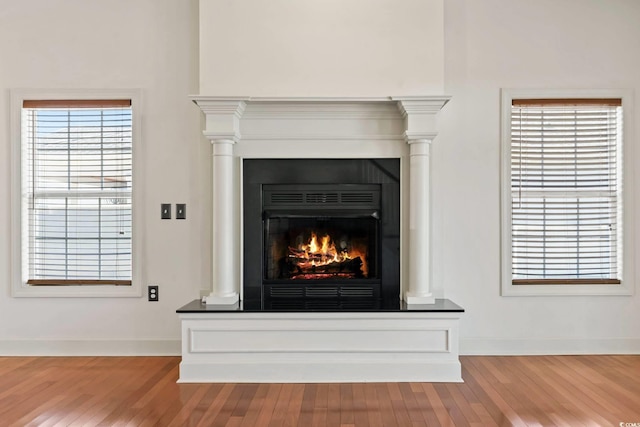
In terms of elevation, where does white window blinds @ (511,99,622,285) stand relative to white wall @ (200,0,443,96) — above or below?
below

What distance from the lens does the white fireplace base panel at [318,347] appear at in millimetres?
3039

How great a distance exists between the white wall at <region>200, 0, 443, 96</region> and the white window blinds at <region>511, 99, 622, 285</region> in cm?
89

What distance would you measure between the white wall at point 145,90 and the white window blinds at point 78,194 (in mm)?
169

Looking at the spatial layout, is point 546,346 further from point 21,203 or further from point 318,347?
point 21,203

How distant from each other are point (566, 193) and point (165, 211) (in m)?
3.03

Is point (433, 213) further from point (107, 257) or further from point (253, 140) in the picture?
point (107, 257)

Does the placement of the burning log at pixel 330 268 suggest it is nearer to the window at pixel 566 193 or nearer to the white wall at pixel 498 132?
the white wall at pixel 498 132

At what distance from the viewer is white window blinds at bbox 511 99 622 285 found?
365 cm

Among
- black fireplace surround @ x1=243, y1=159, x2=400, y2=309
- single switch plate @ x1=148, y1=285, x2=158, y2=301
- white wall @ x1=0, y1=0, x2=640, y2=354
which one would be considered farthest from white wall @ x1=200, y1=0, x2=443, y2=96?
single switch plate @ x1=148, y1=285, x2=158, y2=301

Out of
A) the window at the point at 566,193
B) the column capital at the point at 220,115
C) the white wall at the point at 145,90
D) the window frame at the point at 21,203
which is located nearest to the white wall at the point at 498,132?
the window at the point at 566,193

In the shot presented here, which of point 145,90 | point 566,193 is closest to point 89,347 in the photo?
point 145,90

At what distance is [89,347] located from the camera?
362 centimetres

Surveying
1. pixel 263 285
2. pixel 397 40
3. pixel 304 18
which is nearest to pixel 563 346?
pixel 263 285

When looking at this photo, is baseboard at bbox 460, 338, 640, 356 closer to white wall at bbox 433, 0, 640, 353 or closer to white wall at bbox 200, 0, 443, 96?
white wall at bbox 433, 0, 640, 353
